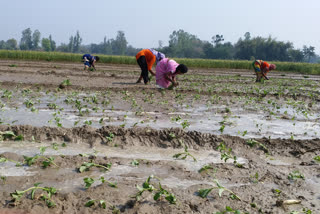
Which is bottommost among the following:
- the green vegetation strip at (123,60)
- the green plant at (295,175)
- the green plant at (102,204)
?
the green plant at (102,204)

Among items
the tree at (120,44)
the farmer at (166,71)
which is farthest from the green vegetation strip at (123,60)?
the tree at (120,44)

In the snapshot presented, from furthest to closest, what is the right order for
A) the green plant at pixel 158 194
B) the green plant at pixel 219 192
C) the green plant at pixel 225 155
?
the green plant at pixel 225 155 → the green plant at pixel 219 192 → the green plant at pixel 158 194

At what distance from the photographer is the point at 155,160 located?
395 cm

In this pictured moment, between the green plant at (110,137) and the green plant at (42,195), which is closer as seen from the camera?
the green plant at (42,195)

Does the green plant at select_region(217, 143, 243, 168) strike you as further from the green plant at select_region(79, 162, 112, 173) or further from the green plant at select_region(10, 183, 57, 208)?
the green plant at select_region(10, 183, 57, 208)

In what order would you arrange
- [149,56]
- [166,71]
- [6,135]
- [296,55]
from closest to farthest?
[6,135] < [166,71] < [149,56] < [296,55]

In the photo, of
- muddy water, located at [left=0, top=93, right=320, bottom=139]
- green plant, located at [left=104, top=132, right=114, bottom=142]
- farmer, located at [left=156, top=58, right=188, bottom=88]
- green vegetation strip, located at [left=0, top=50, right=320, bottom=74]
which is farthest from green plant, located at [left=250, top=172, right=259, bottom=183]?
green vegetation strip, located at [left=0, top=50, right=320, bottom=74]

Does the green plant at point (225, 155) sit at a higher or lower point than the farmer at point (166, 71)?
lower

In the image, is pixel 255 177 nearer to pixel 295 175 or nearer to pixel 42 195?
pixel 295 175

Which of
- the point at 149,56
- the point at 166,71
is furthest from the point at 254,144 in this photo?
the point at 149,56

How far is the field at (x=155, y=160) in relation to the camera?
2.78 metres

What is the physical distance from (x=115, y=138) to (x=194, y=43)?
13566 centimetres

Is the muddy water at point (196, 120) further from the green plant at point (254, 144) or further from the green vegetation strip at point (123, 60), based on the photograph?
the green vegetation strip at point (123, 60)

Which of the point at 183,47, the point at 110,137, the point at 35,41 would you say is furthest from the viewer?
the point at 35,41
